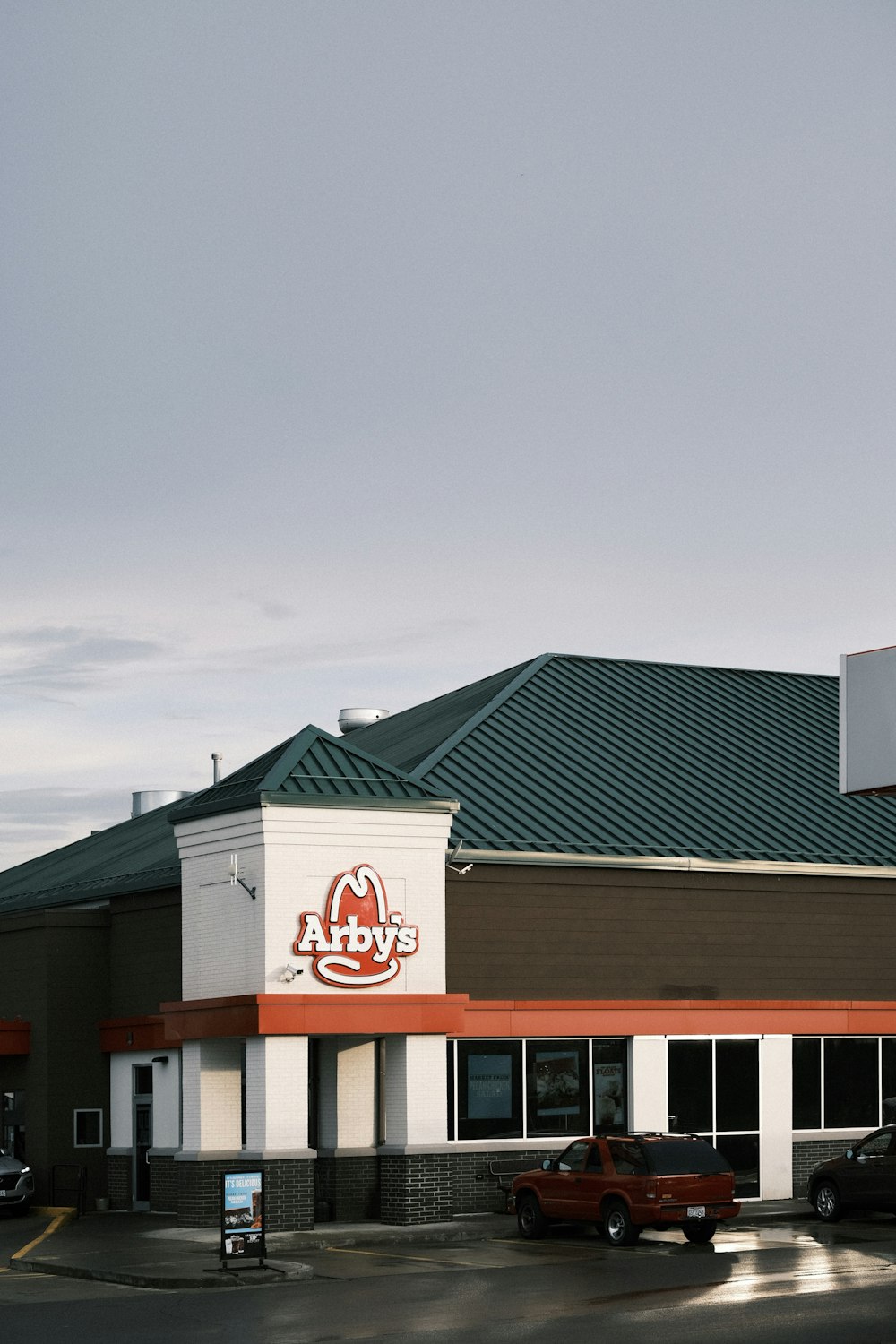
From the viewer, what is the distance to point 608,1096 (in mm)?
33969

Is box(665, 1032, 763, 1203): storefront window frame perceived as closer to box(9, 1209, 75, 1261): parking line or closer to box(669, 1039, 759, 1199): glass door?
box(669, 1039, 759, 1199): glass door

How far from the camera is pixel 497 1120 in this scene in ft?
108

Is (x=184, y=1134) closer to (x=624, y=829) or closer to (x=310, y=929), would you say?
(x=310, y=929)

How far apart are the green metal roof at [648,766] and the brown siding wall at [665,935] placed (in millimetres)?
602

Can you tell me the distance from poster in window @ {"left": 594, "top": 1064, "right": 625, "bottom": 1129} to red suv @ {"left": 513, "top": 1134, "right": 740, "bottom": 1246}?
A: 535 centimetres

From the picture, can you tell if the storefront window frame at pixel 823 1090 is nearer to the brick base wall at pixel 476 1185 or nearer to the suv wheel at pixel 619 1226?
the brick base wall at pixel 476 1185

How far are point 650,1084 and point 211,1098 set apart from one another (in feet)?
25.6

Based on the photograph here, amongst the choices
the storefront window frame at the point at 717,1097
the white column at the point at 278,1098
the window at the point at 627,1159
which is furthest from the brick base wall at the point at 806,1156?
the white column at the point at 278,1098

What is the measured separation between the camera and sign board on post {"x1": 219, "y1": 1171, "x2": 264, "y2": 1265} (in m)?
25.0

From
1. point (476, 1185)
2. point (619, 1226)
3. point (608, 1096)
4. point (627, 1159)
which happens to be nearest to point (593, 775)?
point (608, 1096)

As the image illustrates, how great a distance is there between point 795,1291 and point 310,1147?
11642mm

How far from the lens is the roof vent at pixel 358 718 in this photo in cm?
5125

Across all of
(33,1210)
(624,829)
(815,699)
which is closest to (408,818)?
(624,829)

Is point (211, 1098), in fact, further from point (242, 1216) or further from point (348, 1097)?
point (242, 1216)
